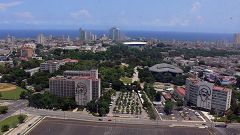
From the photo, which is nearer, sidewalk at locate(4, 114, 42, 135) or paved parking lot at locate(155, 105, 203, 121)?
sidewalk at locate(4, 114, 42, 135)

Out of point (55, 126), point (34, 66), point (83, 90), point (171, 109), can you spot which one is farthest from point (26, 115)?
point (34, 66)

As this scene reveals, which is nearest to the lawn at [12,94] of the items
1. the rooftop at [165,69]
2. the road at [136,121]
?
the road at [136,121]

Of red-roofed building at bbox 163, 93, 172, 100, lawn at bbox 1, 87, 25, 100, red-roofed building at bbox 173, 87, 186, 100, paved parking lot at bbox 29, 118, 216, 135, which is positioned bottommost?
paved parking lot at bbox 29, 118, 216, 135

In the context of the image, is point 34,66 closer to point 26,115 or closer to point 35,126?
point 26,115

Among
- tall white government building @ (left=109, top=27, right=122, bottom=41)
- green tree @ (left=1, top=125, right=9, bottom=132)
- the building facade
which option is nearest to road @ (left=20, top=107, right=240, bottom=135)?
green tree @ (left=1, top=125, right=9, bottom=132)

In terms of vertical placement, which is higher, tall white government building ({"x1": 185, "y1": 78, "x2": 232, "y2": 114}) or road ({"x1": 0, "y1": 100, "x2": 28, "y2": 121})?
tall white government building ({"x1": 185, "y1": 78, "x2": 232, "y2": 114})

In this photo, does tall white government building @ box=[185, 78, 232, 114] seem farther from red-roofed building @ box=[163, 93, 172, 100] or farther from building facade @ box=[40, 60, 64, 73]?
building facade @ box=[40, 60, 64, 73]

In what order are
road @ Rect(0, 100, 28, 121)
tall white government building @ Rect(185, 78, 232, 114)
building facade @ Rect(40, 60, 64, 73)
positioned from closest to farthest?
road @ Rect(0, 100, 28, 121), tall white government building @ Rect(185, 78, 232, 114), building facade @ Rect(40, 60, 64, 73)
